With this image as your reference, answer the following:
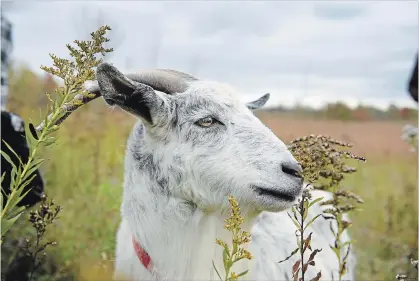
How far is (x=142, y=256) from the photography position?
329cm

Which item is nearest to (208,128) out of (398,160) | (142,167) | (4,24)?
(142,167)

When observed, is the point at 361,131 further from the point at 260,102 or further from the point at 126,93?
the point at 126,93

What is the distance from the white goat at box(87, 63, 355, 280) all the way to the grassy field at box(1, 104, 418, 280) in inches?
45.7

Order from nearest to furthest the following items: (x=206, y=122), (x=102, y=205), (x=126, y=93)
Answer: (x=126, y=93) → (x=206, y=122) → (x=102, y=205)

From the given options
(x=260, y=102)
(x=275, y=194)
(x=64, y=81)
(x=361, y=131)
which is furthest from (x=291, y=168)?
(x=361, y=131)

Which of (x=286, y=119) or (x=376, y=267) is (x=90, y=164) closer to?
(x=376, y=267)

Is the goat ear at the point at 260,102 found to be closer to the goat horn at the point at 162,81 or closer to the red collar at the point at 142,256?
the goat horn at the point at 162,81

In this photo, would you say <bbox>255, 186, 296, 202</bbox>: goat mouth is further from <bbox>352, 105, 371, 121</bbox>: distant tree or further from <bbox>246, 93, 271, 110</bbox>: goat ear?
<bbox>352, 105, 371, 121</bbox>: distant tree

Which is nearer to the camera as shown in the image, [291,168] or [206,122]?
[291,168]

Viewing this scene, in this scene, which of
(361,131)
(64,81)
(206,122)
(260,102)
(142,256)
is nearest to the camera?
(64,81)

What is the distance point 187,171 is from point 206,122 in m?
0.29

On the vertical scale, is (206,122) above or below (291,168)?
above

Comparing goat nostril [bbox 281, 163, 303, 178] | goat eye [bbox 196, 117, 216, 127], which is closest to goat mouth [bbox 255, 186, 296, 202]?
goat nostril [bbox 281, 163, 303, 178]

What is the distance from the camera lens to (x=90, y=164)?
22.6 ft
